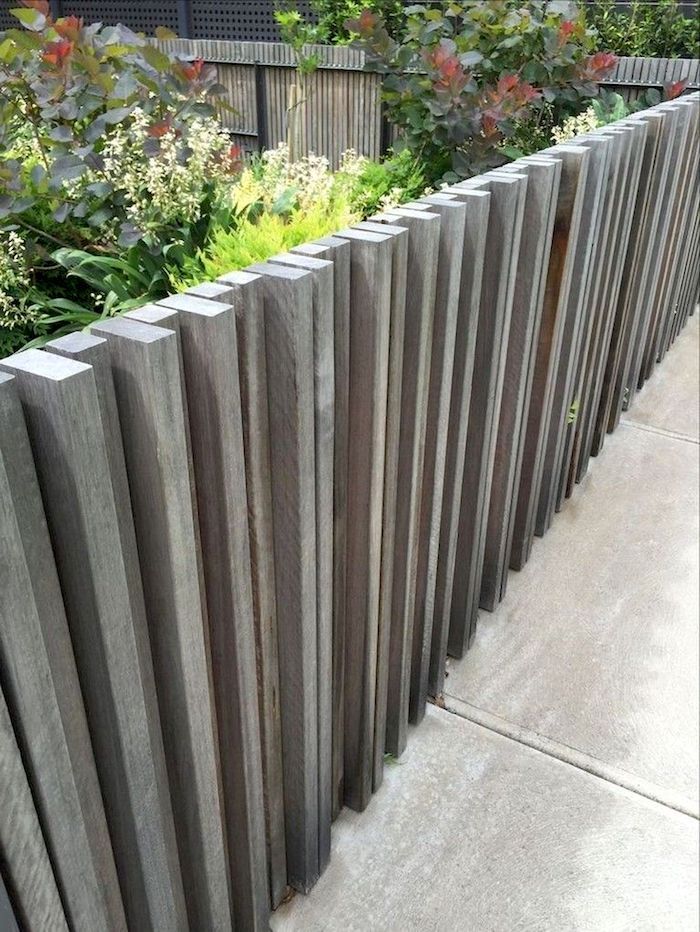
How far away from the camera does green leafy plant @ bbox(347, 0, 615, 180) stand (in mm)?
3959

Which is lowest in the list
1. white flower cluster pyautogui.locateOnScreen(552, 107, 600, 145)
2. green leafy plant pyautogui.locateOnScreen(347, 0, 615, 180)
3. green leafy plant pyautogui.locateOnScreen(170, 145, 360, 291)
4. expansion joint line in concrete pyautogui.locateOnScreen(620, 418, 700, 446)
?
expansion joint line in concrete pyautogui.locateOnScreen(620, 418, 700, 446)

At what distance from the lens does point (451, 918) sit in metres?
1.87

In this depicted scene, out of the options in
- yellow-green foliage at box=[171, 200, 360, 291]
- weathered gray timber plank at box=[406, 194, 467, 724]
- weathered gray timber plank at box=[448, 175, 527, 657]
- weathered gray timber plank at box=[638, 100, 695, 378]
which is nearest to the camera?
weathered gray timber plank at box=[406, 194, 467, 724]

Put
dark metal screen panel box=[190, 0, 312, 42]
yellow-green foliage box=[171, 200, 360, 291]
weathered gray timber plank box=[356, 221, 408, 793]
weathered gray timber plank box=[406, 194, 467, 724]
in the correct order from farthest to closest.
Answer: dark metal screen panel box=[190, 0, 312, 42], yellow-green foliage box=[171, 200, 360, 291], weathered gray timber plank box=[406, 194, 467, 724], weathered gray timber plank box=[356, 221, 408, 793]

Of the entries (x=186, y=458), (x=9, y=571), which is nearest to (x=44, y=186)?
(x=186, y=458)

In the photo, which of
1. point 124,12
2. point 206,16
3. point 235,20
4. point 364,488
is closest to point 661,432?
point 364,488

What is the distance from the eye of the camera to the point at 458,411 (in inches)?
84.2

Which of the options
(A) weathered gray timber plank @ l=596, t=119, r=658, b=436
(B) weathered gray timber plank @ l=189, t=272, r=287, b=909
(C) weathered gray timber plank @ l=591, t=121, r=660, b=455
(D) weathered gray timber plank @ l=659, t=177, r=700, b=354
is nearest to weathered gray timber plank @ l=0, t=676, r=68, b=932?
(B) weathered gray timber plank @ l=189, t=272, r=287, b=909

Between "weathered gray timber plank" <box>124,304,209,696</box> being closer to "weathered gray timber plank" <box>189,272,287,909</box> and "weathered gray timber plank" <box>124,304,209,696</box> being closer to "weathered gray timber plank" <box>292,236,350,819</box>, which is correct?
"weathered gray timber plank" <box>189,272,287,909</box>

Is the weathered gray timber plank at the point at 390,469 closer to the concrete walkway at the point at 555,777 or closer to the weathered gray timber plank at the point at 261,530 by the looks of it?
the concrete walkway at the point at 555,777

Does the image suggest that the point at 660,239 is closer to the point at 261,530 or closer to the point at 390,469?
the point at 390,469

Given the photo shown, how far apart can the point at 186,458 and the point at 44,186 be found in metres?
2.22

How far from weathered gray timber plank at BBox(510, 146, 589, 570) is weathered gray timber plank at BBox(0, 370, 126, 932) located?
194 centimetres

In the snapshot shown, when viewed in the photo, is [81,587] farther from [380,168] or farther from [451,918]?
[380,168]
